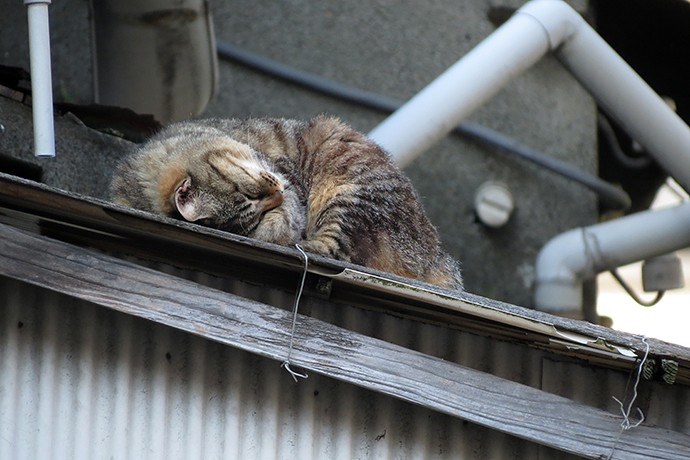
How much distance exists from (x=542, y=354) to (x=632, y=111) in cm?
249

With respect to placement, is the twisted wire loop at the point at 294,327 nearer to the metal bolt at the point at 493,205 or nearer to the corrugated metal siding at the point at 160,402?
the corrugated metal siding at the point at 160,402

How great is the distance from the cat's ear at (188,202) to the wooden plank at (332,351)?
2.63ft

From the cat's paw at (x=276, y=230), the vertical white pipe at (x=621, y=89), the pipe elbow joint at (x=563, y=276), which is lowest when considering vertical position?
the pipe elbow joint at (x=563, y=276)

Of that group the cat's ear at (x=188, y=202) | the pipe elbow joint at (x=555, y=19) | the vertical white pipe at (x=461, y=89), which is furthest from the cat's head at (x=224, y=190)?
the pipe elbow joint at (x=555, y=19)

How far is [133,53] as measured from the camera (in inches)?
209

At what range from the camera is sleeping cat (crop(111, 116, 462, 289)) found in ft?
12.9

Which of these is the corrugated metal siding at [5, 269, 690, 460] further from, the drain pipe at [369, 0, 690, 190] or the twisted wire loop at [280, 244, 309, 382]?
the drain pipe at [369, 0, 690, 190]

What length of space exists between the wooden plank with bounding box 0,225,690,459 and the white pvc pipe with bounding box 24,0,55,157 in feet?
1.57

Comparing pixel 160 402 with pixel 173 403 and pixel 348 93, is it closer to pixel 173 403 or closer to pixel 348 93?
pixel 173 403

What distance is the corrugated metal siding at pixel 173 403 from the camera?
3.17 m

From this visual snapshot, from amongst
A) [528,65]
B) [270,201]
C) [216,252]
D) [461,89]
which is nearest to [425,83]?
[528,65]

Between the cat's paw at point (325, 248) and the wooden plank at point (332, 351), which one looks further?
the cat's paw at point (325, 248)

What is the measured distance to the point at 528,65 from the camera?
5.63m

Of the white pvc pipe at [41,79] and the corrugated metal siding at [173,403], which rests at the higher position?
the white pvc pipe at [41,79]
